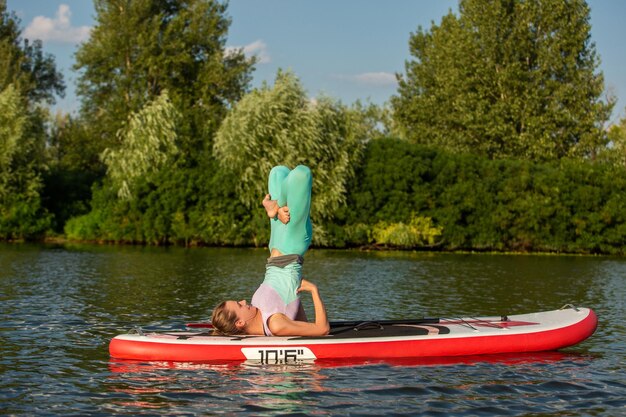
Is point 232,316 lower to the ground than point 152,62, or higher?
lower

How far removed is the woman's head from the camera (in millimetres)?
11711

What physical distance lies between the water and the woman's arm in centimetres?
47

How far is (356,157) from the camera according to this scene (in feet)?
143

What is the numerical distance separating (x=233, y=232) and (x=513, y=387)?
108ft

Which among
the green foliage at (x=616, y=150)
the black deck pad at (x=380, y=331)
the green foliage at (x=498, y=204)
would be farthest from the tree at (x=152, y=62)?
the black deck pad at (x=380, y=331)

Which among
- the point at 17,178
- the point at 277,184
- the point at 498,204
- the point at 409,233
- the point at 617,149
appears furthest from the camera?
the point at 617,149

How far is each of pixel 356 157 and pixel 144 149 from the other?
11416 mm

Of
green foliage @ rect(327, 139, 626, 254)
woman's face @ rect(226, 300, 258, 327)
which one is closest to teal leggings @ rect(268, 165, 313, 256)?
woman's face @ rect(226, 300, 258, 327)

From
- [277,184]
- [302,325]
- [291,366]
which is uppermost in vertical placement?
[277,184]

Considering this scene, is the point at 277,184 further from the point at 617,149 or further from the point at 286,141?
the point at 617,149

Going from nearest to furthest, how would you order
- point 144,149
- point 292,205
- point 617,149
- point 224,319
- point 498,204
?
point 292,205 → point 224,319 → point 498,204 → point 144,149 → point 617,149

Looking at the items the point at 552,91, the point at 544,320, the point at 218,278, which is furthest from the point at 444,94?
the point at 544,320

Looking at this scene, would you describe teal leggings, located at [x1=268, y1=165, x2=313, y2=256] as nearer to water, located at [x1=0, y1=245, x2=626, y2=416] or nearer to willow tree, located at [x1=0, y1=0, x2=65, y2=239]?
water, located at [x1=0, y1=245, x2=626, y2=416]

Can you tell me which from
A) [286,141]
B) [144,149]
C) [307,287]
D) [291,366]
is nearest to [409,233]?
[286,141]
